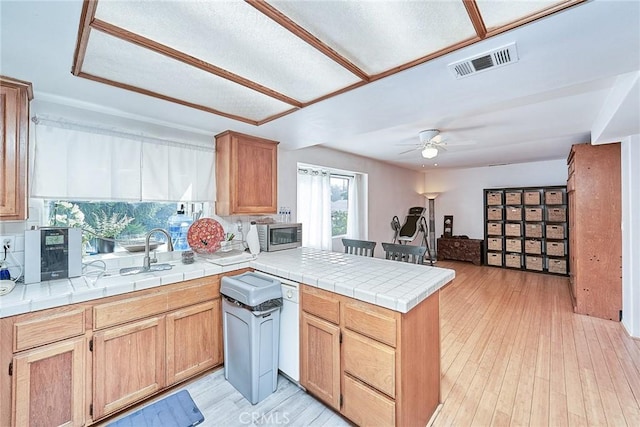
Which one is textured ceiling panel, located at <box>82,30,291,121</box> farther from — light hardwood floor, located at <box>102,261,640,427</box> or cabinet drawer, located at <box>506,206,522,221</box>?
cabinet drawer, located at <box>506,206,522,221</box>

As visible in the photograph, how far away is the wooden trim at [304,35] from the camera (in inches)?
42.9

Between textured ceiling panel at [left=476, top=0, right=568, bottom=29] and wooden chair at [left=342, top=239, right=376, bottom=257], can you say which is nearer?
textured ceiling panel at [left=476, top=0, right=568, bottom=29]

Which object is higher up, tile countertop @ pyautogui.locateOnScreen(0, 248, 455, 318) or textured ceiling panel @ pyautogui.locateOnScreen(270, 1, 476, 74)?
textured ceiling panel @ pyautogui.locateOnScreen(270, 1, 476, 74)

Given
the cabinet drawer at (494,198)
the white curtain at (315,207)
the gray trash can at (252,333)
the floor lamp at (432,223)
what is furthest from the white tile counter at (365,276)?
the floor lamp at (432,223)

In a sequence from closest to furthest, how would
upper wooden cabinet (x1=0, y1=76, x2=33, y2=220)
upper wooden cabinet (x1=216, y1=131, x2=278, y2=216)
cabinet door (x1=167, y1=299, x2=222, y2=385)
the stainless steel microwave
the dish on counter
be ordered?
upper wooden cabinet (x1=0, y1=76, x2=33, y2=220)
cabinet door (x1=167, y1=299, x2=222, y2=385)
the dish on counter
upper wooden cabinet (x1=216, y1=131, x2=278, y2=216)
the stainless steel microwave

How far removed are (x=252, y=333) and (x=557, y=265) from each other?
627 cm

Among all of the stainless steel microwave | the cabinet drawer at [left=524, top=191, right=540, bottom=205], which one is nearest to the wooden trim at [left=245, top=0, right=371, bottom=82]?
the stainless steel microwave

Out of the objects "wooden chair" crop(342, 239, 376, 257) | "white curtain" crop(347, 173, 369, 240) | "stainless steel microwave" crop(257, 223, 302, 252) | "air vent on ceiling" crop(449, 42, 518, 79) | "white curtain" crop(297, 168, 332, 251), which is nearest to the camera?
Answer: "air vent on ceiling" crop(449, 42, 518, 79)

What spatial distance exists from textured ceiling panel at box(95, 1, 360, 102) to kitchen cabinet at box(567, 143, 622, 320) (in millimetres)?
3583

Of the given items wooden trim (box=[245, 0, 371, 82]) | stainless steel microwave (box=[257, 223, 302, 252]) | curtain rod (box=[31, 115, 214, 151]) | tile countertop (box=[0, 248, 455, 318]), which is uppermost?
wooden trim (box=[245, 0, 371, 82])

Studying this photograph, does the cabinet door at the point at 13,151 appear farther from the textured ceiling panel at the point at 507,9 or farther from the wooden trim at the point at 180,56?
the textured ceiling panel at the point at 507,9

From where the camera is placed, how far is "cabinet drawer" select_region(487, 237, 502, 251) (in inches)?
238

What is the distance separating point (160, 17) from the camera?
114cm

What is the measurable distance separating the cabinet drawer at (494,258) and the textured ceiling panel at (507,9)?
613 cm
